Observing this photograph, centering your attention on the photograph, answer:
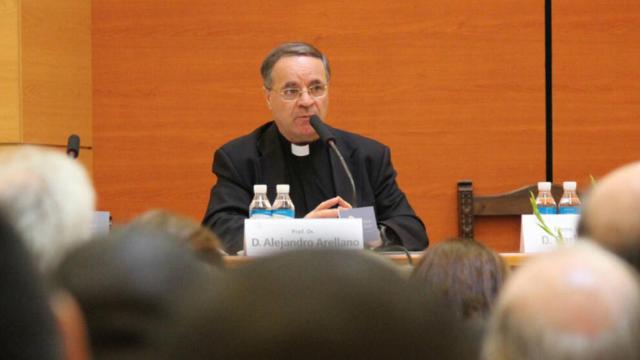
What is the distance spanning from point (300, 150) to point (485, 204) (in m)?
1.37

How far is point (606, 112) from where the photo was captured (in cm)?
612

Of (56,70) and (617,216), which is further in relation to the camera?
(56,70)

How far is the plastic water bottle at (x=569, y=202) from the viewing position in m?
4.34

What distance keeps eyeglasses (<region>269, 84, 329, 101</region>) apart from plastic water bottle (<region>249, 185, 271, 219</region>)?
524 millimetres

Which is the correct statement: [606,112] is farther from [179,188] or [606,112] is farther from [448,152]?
[179,188]

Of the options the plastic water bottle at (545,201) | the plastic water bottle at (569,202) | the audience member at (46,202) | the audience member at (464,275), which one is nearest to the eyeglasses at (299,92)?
the plastic water bottle at (545,201)

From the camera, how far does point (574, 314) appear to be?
88 cm

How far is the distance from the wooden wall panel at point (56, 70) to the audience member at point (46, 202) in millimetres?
4438

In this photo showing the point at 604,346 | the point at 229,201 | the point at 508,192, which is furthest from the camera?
the point at 508,192

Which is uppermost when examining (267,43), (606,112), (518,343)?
(267,43)

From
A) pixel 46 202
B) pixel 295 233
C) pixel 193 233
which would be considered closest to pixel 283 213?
pixel 295 233

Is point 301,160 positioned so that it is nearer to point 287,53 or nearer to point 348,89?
point 287,53

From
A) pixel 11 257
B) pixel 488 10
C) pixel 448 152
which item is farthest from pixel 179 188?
pixel 11 257

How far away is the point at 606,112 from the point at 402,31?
1194 millimetres
